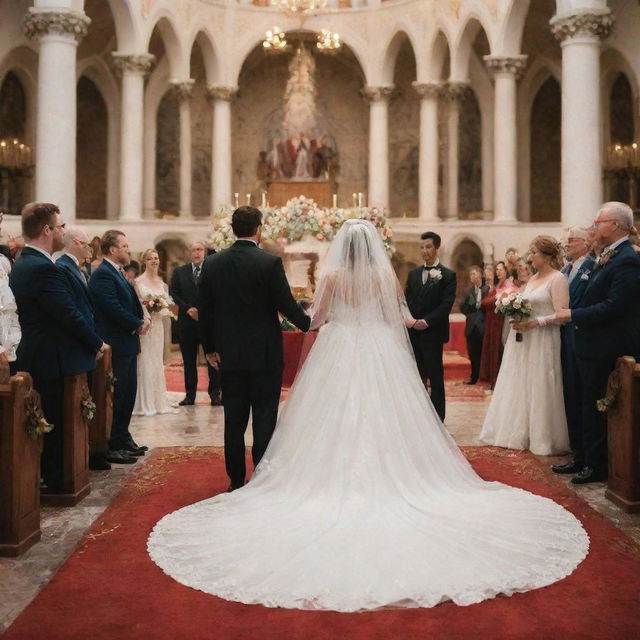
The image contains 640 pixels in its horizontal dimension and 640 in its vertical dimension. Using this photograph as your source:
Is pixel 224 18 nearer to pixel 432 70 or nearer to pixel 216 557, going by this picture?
pixel 432 70

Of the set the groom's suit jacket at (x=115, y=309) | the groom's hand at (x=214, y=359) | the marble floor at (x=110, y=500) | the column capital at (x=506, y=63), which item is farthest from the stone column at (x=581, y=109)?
the groom's hand at (x=214, y=359)

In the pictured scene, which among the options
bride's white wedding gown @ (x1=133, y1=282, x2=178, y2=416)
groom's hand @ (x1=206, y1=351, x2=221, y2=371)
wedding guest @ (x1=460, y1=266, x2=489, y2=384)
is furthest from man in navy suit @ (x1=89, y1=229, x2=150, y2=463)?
wedding guest @ (x1=460, y1=266, x2=489, y2=384)

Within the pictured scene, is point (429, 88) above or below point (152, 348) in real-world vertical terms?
above

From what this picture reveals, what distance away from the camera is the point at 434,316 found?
7.53m

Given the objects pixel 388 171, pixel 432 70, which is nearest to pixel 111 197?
pixel 388 171

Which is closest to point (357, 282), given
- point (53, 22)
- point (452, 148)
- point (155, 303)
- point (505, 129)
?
point (155, 303)

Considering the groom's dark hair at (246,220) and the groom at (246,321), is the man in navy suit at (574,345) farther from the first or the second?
the groom's dark hair at (246,220)

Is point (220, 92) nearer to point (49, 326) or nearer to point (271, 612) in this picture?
point (49, 326)

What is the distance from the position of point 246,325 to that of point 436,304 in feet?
9.19

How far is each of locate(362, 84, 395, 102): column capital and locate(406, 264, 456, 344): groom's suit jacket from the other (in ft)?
46.5

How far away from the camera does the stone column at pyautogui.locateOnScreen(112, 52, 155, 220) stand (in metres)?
18.2

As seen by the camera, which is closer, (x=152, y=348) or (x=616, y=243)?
(x=616, y=243)

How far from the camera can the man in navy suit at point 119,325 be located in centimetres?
664

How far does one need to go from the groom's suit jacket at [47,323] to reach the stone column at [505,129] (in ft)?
46.9
